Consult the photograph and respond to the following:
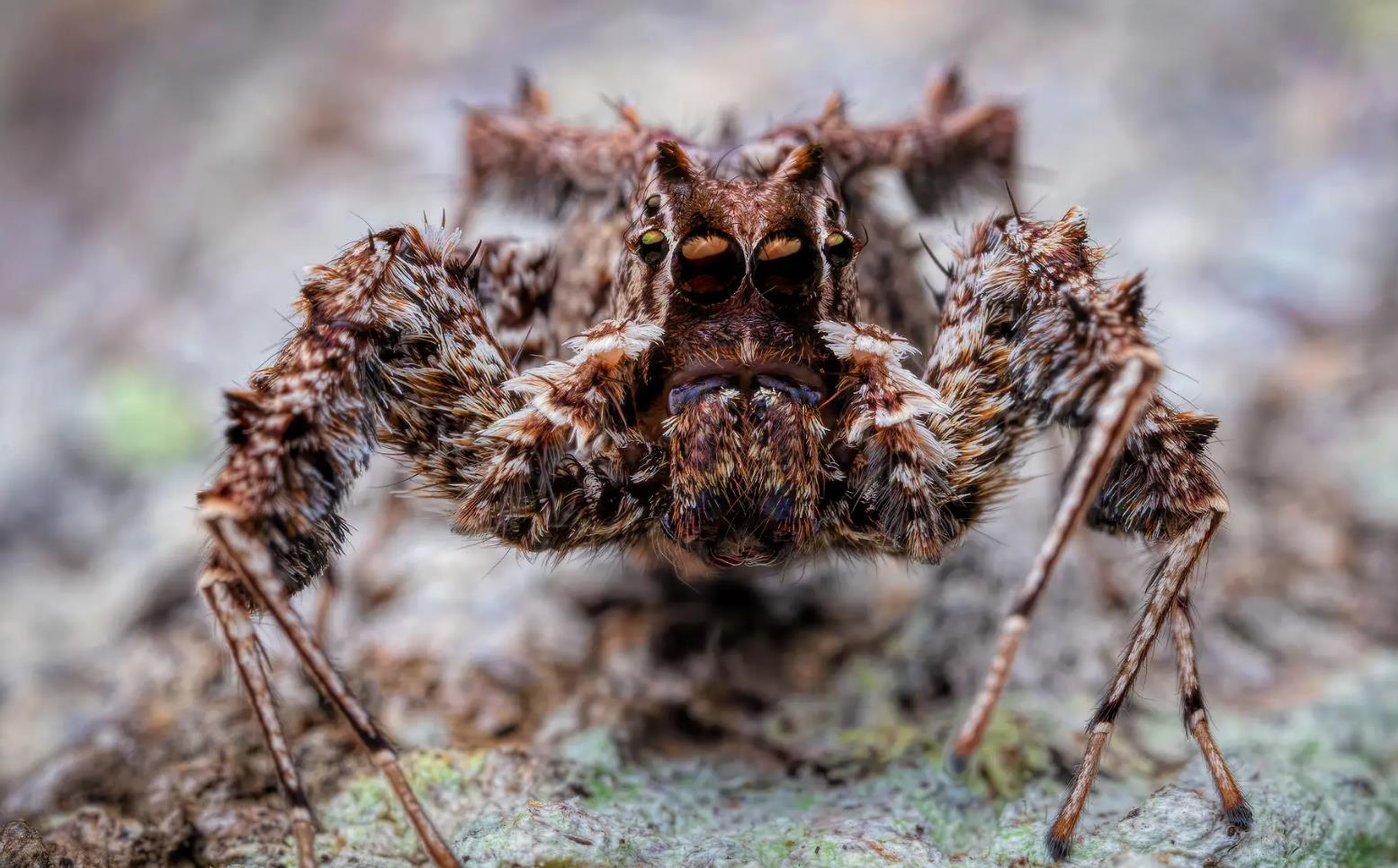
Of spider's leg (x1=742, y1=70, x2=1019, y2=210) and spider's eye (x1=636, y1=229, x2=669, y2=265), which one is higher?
spider's leg (x1=742, y1=70, x2=1019, y2=210)

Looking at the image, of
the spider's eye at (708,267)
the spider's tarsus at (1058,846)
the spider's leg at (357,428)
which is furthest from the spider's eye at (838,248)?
the spider's tarsus at (1058,846)

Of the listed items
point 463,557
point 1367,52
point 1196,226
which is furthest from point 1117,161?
point 463,557

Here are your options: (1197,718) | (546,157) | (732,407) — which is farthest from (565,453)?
(1197,718)

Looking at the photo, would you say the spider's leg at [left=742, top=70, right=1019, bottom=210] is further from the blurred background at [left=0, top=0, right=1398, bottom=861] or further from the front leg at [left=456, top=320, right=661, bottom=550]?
the front leg at [left=456, top=320, right=661, bottom=550]

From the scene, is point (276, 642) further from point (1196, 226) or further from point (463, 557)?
point (1196, 226)

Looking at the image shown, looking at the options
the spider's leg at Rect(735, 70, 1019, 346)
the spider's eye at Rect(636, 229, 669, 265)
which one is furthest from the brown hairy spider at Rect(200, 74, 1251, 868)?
the spider's leg at Rect(735, 70, 1019, 346)

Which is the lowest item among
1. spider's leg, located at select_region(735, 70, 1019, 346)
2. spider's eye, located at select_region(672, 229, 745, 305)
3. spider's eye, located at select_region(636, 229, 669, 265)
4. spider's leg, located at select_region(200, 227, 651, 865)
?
spider's leg, located at select_region(200, 227, 651, 865)

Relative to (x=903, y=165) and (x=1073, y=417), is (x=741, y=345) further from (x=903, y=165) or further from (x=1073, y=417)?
(x=903, y=165)
